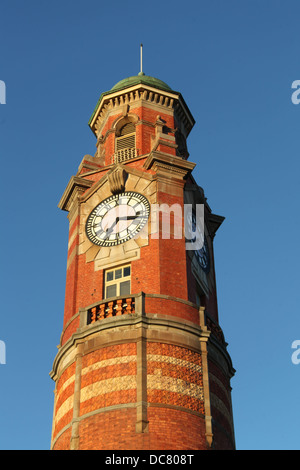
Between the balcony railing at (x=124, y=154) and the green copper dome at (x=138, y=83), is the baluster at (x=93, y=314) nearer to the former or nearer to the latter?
the balcony railing at (x=124, y=154)

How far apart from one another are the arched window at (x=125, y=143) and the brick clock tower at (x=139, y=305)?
59 mm

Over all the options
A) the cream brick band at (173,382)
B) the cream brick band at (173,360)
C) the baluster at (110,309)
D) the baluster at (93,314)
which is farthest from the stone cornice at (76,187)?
the cream brick band at (173,382)

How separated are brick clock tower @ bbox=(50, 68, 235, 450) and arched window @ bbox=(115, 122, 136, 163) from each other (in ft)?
0.19

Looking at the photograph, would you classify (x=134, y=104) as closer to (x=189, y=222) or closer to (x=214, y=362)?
(x=189, y=222)

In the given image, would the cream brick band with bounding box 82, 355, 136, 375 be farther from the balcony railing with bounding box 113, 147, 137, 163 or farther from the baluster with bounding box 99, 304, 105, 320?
the balcony railing with bounding box 113, 147, 137, 163

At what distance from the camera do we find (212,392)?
3072cm

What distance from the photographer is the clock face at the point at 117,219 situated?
3431 cm

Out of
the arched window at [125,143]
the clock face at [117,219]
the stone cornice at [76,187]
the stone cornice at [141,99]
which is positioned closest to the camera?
the clock face at [117,219]

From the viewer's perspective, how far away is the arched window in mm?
38312

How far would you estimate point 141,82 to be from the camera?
40.4 meters

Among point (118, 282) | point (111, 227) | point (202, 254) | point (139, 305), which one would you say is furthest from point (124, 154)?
point (139, 305)

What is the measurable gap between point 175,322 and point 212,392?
2874 mm

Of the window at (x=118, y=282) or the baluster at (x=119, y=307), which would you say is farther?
the window at (x=118, y=282)
